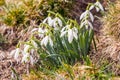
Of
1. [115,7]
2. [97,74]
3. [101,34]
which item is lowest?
[97,74]

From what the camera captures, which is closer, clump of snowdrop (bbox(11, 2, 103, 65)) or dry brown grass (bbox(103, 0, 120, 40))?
clump of snowdrop (bbox(11, 2, 103, 65))

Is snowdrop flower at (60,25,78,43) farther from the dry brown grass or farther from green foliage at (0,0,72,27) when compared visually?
green foliage at (0,0,72,27)

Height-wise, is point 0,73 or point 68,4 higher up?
point 68,4

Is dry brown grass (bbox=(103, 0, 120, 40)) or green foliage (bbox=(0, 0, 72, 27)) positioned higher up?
green foliage (bbox=(0, 0, 72, 27))

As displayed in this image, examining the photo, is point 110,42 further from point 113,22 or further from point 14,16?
point 14,16

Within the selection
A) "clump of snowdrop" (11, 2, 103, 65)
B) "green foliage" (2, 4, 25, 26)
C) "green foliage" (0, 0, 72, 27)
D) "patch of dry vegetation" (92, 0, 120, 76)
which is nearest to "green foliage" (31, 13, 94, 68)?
"clump of snowdrop" (11, 2, 103, 65)

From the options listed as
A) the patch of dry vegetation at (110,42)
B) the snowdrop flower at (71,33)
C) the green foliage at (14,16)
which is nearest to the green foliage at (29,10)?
the green foliage at (14,16)

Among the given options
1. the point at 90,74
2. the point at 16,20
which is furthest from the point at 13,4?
the point at 90,74

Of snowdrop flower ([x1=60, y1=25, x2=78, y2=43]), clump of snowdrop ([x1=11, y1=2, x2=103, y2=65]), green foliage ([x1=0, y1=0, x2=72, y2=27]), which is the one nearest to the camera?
snowdrop flower ([x1=60, y1=25, x2=78, y2=43])

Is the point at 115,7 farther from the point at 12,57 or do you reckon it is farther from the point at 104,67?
the point at 12,57

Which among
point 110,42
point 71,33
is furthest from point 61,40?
point 110,42

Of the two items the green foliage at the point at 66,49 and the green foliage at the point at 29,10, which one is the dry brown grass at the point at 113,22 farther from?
the green foliage at the point at 29,10
